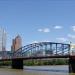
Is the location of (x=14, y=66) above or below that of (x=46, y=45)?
below

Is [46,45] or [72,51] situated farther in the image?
[46,45]

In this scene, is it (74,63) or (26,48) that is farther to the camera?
(26,48)

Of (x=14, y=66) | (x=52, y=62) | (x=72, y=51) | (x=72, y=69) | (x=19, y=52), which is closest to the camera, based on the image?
(x=72, y=69)

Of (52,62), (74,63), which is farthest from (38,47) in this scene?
(52,62)

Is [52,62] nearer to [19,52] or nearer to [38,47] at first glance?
[19,52]

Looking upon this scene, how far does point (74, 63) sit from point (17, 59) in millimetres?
34116

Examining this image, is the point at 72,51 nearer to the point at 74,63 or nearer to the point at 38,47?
the point at 74,63

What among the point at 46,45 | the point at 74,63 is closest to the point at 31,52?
the point at 46,45

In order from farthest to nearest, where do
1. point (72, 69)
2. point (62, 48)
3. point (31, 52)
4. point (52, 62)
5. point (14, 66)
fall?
1. point (52, 62)
2. point (31, 52)
3. point (14, 66)
4. point (62, 48)
5. point (72, 69)

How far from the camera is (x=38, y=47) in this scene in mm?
108688

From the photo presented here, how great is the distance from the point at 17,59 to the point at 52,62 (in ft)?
231

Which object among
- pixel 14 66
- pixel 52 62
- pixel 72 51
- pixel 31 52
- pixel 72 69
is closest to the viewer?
pixel 72 69

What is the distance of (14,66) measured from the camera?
10306 centimetres

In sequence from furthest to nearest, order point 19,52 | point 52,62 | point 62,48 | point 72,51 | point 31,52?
point 52,62, point 19,52, point 31,52, point 62,48, point 72,51
